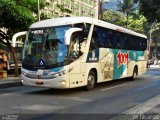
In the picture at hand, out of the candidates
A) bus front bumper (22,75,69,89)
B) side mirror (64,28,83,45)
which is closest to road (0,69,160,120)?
bus front bumper (22,75,69,89)

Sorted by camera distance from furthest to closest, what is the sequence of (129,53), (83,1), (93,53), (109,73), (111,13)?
1. (111,13)
2. (83,1)
3. (129,53)
4. (109,73)
5. (93,53)

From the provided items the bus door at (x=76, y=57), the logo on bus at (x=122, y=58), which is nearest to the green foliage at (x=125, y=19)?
the logo on bus at (x=122, y=58)

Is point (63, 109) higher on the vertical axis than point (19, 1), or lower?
lower

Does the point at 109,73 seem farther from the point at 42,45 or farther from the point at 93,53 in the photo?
the point at 42,45

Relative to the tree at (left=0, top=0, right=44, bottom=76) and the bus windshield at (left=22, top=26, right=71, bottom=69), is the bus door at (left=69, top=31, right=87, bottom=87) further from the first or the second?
the tree at (left=0, top=0, right=44, bottom=76)

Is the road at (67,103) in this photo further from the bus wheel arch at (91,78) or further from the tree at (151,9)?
the tree at (151,9)

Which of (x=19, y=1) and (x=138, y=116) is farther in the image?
(x=19, y=1)

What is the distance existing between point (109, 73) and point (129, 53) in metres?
3.52

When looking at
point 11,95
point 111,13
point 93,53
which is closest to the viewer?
point 11,95

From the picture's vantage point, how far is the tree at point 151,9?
1243 inches

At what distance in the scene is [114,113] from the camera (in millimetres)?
10719

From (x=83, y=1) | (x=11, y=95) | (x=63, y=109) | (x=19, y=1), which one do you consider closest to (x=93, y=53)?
(x=11, y=95)

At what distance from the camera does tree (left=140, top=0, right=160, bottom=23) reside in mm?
31578

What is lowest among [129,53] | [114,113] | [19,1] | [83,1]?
[114,113]
